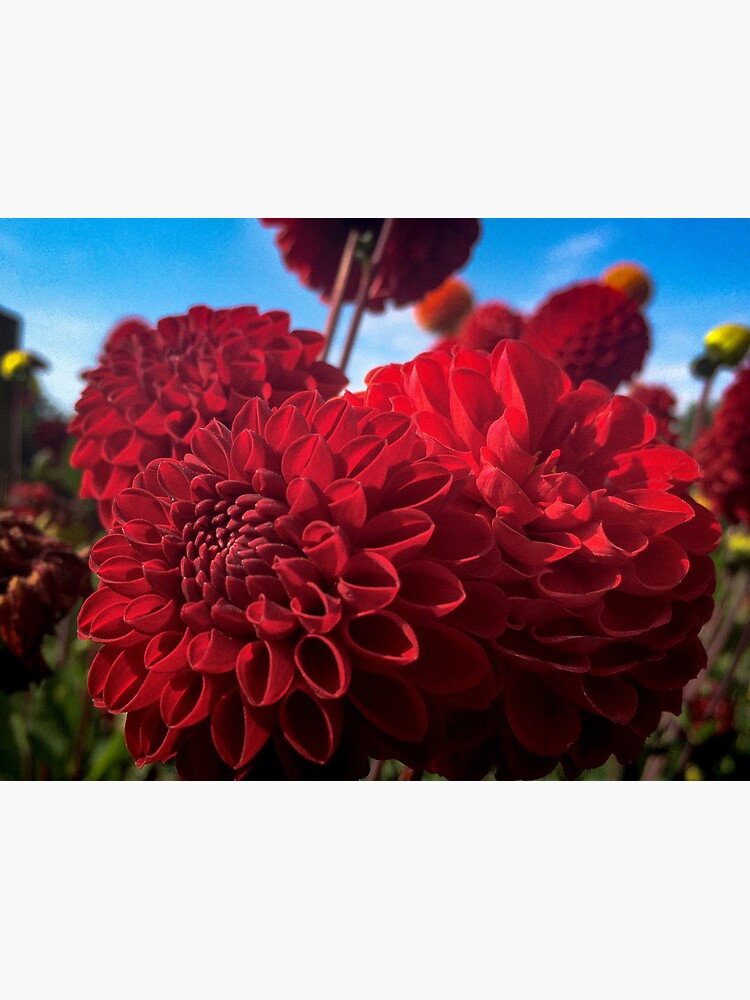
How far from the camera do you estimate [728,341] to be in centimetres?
86

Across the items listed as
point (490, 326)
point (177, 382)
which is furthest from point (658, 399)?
point (177, 382)

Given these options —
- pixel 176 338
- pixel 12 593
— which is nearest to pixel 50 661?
pixel 12 593

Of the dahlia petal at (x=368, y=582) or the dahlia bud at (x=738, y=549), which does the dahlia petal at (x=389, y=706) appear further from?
the dahlia bud at (x=738, y=549)

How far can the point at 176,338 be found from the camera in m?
0.76

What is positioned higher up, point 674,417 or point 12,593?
point 674,417

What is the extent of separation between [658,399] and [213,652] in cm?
56

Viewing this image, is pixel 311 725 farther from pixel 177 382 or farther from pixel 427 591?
pixel 177 382

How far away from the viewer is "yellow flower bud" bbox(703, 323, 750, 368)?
0.86 meters

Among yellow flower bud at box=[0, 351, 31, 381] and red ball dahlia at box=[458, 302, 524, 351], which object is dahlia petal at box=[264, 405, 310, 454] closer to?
red ball dahlia at box=[458, 302, 524, 351]

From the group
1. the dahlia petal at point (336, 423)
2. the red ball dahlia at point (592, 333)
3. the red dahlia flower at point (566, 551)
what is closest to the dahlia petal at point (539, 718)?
the red dahlia flower at point (566, 551)
